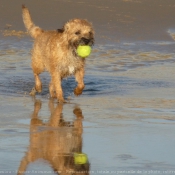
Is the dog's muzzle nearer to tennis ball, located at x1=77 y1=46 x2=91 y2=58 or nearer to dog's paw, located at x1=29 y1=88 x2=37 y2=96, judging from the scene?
tennis ball, located at x1=77 y1=46 x2=91 y2=58

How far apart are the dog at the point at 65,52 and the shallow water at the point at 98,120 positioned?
0.23 m

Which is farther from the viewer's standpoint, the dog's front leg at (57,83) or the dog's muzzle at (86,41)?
the dog's front leg at (57,83)

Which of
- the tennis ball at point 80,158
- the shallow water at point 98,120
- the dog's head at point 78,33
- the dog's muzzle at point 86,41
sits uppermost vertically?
the dog's head at point 78,33

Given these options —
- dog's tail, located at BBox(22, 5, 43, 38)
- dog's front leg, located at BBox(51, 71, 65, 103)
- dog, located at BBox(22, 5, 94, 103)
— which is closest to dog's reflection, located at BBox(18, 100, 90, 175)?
dog's front leg, located at BBox(51, 71, 65, 103)

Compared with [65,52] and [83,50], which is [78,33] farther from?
[65,52]

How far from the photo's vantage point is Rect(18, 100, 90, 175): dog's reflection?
217 inches

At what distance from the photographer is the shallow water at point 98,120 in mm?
5695

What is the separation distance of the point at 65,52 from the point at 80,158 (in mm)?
3846

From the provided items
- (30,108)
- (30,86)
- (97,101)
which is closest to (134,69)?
(30,86)

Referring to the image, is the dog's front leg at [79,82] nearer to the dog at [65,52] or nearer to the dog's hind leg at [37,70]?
the dog at [65,52]

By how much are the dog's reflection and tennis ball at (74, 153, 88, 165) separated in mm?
28

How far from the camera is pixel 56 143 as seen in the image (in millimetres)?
6285

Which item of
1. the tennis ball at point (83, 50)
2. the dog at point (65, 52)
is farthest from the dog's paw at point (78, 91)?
the tennis ball at point (83, 50)

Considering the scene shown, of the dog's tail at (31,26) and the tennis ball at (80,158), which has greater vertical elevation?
the dog's tail at (31,26)
